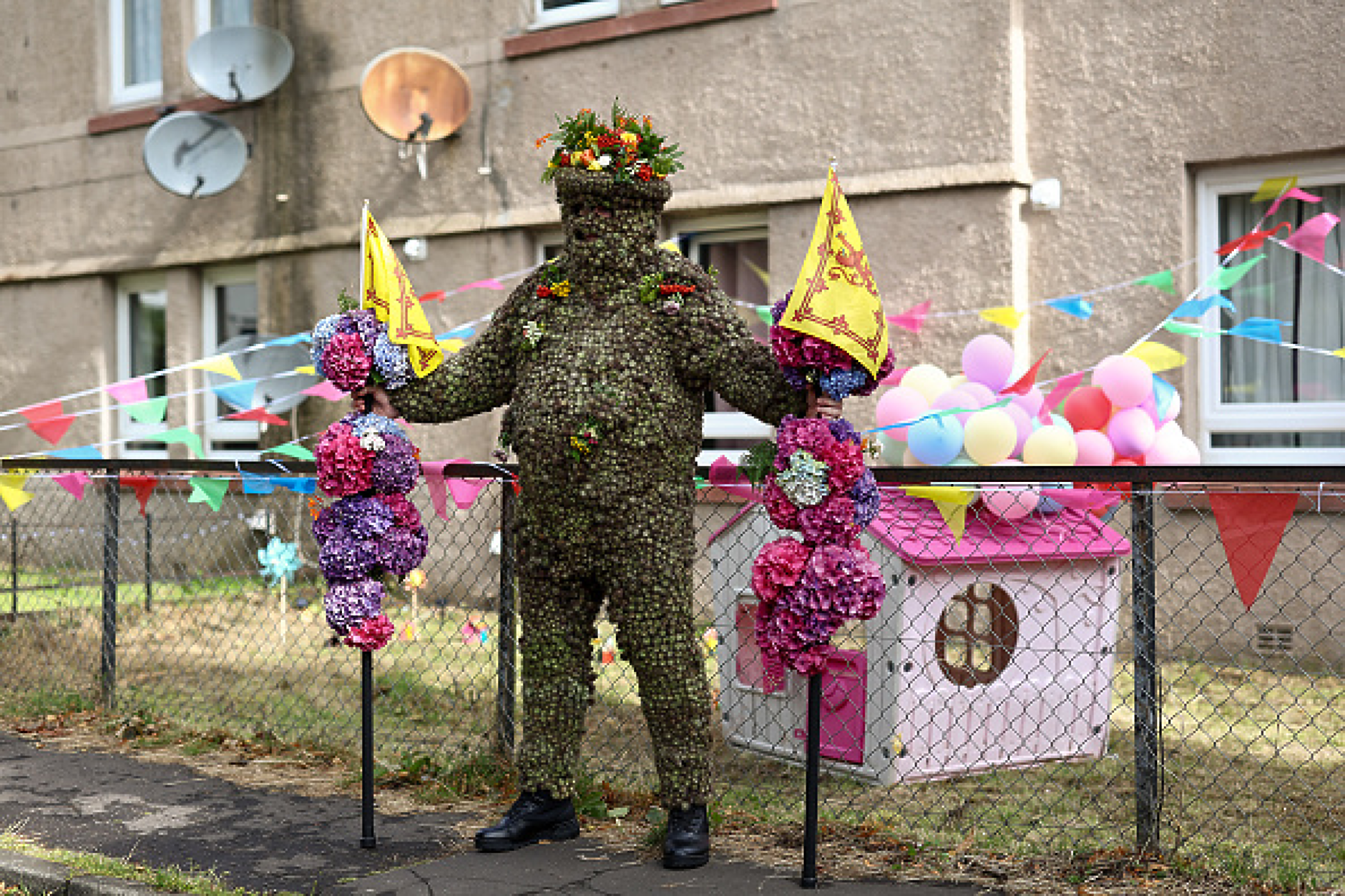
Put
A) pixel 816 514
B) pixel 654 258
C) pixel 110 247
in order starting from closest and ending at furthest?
1. pixel 816 514
2. pixel 654 258
3. pixel 110 247

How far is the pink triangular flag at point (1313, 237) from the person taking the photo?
6.89 meters

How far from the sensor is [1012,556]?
5277 millimetres

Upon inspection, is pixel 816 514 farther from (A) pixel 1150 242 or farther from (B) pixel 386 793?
(A) pixel 1150 242

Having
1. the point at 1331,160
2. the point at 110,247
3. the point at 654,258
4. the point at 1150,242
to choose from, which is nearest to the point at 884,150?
the point at 1150,242

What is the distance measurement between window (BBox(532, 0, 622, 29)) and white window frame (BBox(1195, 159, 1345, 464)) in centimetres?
432

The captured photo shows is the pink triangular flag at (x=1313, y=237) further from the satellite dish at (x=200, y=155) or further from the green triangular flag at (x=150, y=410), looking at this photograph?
the satellite dish at (x=200, y=155)

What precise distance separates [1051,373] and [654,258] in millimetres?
4501

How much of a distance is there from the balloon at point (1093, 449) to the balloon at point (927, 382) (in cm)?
64

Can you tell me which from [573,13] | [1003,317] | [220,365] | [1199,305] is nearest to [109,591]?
[220,365]

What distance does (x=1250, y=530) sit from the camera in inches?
158

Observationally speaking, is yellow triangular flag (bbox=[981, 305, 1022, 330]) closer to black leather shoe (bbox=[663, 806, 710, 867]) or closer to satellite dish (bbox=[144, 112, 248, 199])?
black leather shoe (bbox=[663, 806, 710, 867])

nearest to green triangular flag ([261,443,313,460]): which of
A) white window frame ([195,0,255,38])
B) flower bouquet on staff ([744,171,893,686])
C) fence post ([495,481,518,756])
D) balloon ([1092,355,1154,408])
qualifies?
fence post ([495,481,518,756])

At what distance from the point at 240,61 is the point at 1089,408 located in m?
7.81

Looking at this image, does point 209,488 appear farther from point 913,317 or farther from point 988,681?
point 913,317
